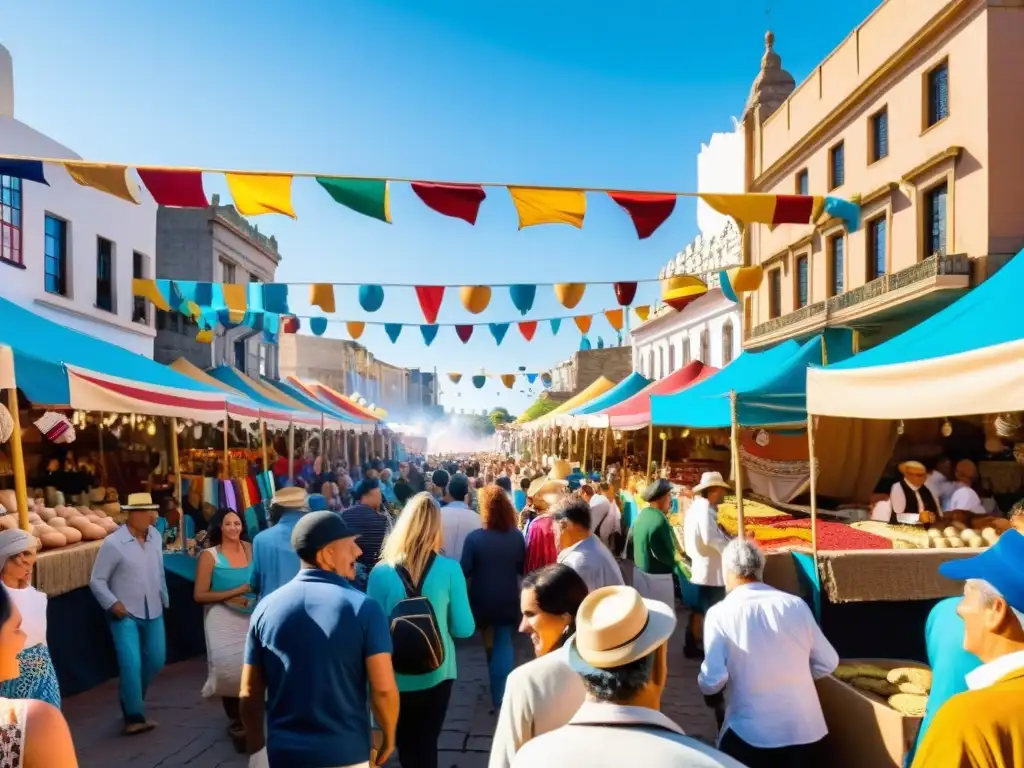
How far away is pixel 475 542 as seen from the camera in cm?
555

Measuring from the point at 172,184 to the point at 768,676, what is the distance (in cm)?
631

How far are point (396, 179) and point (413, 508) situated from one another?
3.88 m

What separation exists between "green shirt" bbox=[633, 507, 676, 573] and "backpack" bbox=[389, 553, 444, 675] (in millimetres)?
3425

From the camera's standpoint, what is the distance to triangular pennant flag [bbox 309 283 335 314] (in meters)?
13.5

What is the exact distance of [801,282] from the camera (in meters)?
18.7

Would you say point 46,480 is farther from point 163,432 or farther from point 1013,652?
point 1013,652

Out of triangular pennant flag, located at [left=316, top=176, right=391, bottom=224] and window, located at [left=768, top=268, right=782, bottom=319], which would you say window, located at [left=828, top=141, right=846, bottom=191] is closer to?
window, located at [left=768, top=268, right=782, bottom=319]

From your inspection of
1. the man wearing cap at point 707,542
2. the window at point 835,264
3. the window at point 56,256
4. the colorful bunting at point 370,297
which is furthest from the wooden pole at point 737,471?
the window at point 56,256

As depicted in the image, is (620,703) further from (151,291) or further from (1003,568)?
(151,291)

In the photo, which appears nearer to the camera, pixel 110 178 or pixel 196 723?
pixel 196 723

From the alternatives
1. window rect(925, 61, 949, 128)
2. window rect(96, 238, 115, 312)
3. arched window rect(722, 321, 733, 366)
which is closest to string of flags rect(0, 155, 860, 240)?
window rect(925, 61, 949, 128)

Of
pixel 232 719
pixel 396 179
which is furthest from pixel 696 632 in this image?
pixel 396 179

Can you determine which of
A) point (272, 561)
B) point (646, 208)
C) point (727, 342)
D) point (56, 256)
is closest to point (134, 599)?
point (272, 561)

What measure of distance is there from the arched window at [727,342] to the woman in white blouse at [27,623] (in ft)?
86.1
